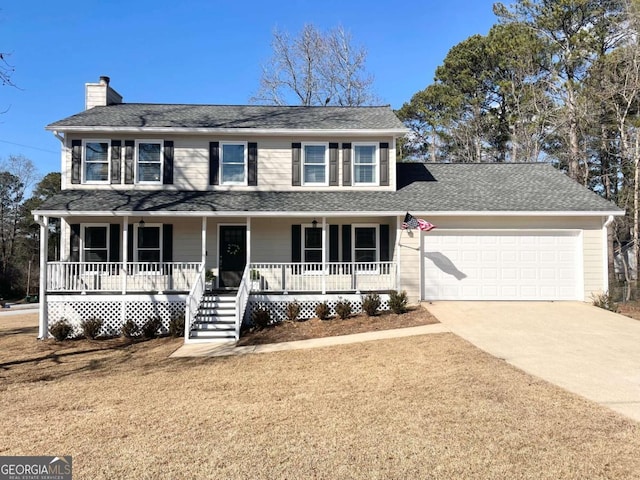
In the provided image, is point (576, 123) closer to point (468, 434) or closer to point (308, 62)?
point (308, 62)

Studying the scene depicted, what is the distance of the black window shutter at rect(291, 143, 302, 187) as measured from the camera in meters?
14.4

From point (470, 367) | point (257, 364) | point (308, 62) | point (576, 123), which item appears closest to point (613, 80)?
point (576, 123)

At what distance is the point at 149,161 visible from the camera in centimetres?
1438

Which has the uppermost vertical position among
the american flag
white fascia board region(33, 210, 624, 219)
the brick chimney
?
the brick chimney

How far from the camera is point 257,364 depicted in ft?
27.7

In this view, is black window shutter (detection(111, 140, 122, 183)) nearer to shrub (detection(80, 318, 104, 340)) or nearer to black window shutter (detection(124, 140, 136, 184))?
black window shutter (detection(124, 140, 136, 184))

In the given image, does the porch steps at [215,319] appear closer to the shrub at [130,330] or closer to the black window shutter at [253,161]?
the shrub at [130,330]

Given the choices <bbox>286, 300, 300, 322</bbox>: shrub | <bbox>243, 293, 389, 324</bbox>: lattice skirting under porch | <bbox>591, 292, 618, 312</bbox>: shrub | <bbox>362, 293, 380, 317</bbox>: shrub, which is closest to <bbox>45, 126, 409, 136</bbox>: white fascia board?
<bbox>243, 293, 389, 324</bbox>: lattice skirting under porch

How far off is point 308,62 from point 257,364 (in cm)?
2579

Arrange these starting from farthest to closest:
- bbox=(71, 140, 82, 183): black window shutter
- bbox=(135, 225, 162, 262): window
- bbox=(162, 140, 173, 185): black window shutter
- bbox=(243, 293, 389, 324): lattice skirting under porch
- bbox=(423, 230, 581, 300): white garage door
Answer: bbox=(162, 140, 173, 185): black window shutter
bbox=(71, 140, 82, 183): black window shutter
bbox=(135, 225, 162, 262): window
bbox=(423, 230, 581, 300): white garage door
bbox=(243, 293, 389, 324): lattice skirting under porch

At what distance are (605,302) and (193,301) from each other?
1198 cm

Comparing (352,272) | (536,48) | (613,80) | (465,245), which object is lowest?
(352,272)

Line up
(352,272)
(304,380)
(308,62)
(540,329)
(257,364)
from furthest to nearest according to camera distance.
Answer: (308,62) < (352,272) < (540,329) < (257,364) < (304,380)

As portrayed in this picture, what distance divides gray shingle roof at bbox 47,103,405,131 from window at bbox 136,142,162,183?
2.40ft
